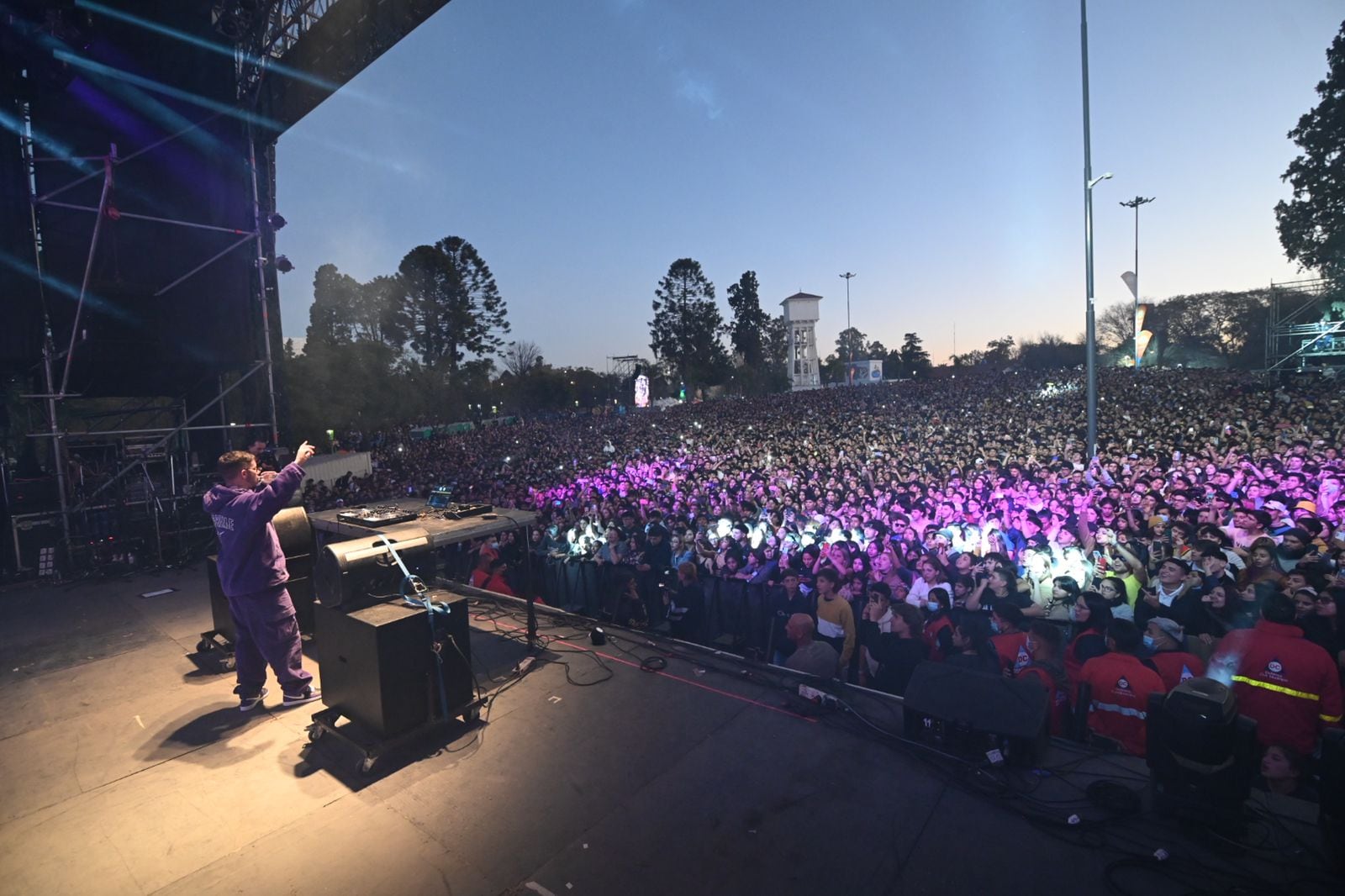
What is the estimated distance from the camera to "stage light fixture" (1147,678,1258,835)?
2713 millimetres

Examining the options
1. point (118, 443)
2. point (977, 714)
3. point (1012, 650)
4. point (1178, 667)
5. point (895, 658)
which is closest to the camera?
point (977, 714)

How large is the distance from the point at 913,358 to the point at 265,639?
79128 millimetres

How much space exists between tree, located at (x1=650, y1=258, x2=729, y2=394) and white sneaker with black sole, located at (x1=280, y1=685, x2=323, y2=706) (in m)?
56.1

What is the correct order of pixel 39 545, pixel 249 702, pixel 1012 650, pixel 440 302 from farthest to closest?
pixel 440 302 < pixel 39 545 < pixel 1012 650 < pixel 249 702

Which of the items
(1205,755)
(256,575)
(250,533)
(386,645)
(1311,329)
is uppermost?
(1311,329)

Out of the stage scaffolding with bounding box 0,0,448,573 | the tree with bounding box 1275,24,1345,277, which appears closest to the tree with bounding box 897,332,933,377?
the tree with bounding box 1275,24,1345,277

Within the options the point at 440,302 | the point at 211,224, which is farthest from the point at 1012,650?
the point at 440,302

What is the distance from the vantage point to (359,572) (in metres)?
3.92

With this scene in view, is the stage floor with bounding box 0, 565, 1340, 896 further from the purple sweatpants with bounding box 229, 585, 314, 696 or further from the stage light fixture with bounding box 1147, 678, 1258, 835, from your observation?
the purple sweatpants with bounding box 229, 585, 314, 696

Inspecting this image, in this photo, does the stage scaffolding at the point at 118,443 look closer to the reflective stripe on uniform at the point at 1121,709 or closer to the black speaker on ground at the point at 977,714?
the black speaker on ground at the point at 977,714

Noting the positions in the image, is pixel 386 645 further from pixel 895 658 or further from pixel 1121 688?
pixel 1121 688

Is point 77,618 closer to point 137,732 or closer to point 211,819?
point 137,732

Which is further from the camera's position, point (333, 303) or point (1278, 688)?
point (333, 303)

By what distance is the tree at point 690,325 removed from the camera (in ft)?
195
